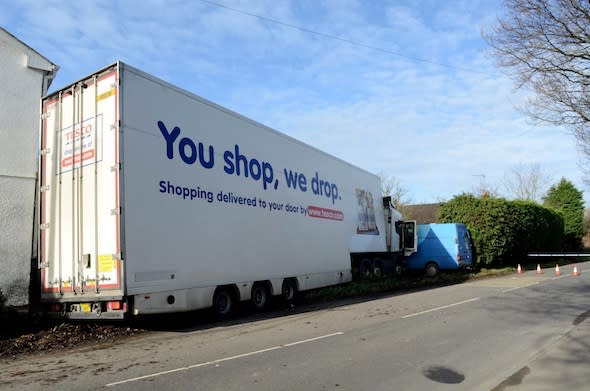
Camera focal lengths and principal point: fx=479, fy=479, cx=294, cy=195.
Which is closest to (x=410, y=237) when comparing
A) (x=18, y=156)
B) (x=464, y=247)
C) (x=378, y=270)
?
(x=464, y=247)

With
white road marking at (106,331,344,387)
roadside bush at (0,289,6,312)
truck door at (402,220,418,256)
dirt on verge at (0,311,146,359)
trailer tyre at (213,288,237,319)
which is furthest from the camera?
truck door at (402,220,418,256)

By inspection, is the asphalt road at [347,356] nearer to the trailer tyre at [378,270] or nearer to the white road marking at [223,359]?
the white road marking at [223,359]

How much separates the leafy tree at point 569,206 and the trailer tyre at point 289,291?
4230 centimetres

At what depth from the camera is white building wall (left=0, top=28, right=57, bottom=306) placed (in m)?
9.45

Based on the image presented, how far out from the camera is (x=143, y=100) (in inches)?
340

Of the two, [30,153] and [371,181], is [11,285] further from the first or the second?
[371,181]

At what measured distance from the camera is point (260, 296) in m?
11.4

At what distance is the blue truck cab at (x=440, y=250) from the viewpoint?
22.0 meters

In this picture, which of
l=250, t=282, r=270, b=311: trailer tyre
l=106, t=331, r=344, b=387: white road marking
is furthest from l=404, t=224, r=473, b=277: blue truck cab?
l=106, t=331, r=344, b=387: white road marking

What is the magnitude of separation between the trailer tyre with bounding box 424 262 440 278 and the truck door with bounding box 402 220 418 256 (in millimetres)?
1456

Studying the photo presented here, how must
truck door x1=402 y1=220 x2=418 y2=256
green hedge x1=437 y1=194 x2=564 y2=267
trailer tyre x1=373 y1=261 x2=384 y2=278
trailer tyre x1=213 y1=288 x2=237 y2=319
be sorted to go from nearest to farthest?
trailer tyre x1=213 y1=288 x2=237 y2=319
trailer tyre x1=373 y1=261 x2=384 y2=278
truck door x1=402 y1=220 x2=418 y2=256
green hedge x1=437 y1=194 x2=564 y2=267

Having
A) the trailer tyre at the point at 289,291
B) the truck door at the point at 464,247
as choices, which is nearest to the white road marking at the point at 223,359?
the trailer tyre at the point at 289,291

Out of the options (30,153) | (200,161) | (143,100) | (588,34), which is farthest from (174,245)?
(588,34)

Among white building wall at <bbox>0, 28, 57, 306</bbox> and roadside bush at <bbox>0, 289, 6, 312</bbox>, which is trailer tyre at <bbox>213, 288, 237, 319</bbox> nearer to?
white building wall at <bbox>0, 28, 57, 306</bbox>
